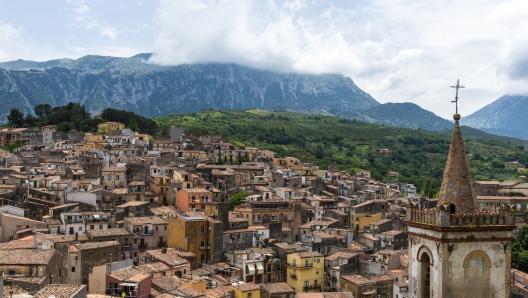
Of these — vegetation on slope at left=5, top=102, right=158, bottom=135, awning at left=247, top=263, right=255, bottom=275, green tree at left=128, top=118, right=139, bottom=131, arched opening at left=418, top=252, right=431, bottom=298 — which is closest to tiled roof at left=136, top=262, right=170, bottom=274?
awning at left=247, top=263, right=255, bottom=275

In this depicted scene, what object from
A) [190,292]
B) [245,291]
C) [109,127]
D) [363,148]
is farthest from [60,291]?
[363,148]

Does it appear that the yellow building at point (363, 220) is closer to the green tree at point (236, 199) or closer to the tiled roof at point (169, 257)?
the green tree at point (236, 199)

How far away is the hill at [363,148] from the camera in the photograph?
5310 inches

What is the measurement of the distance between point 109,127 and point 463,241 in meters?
103

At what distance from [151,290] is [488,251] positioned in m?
Answer: 28.0

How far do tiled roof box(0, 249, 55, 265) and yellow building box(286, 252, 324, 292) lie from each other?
976 inches

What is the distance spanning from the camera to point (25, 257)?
36.6m

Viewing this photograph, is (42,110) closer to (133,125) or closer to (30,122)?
(30,122)

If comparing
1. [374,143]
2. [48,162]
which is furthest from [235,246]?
[374,143]

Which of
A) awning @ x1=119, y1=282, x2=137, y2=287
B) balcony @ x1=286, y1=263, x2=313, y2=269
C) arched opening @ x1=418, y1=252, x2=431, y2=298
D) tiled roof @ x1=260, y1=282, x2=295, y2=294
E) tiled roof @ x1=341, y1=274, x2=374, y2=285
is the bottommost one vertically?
tiled roof @ x1=341, y1=274, x2=374, y2=285

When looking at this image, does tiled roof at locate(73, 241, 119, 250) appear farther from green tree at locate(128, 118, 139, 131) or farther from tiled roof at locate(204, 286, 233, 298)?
green tree at locate(128, 118, 139, 131)

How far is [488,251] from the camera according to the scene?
57.2 ft

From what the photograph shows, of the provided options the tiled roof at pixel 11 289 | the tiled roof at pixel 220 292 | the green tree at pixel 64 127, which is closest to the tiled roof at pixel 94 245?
the tiled roof at pixel 220 292

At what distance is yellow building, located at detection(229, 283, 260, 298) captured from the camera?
157 ft
